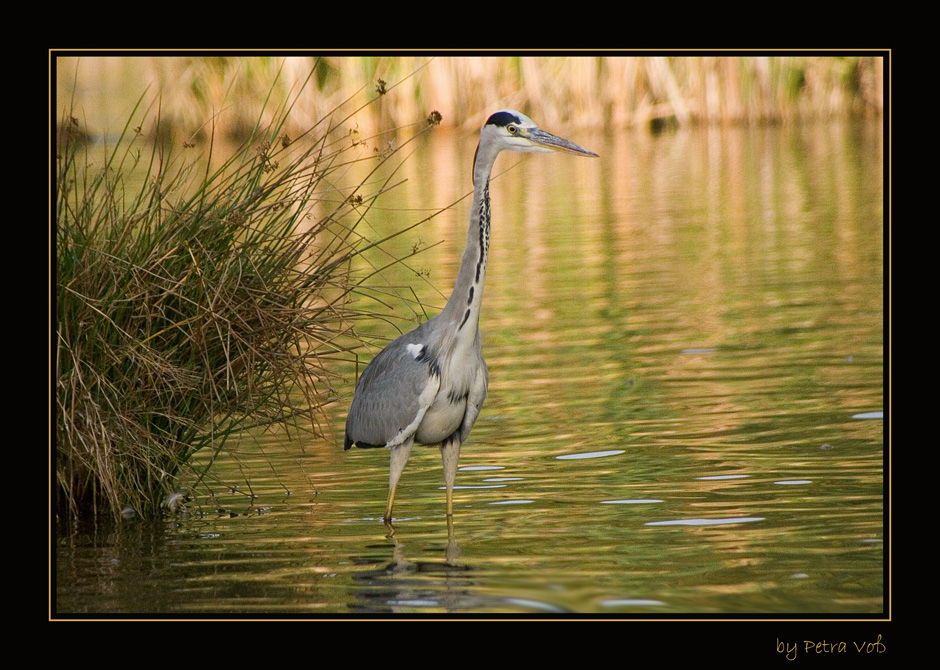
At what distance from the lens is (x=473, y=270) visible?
21.8 feet

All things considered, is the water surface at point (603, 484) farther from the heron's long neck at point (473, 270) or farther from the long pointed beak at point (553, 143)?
the long pointed beak at point (553, 143)

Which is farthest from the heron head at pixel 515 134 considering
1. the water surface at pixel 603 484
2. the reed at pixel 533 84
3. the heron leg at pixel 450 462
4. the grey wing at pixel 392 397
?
the reed at pixel 533 84

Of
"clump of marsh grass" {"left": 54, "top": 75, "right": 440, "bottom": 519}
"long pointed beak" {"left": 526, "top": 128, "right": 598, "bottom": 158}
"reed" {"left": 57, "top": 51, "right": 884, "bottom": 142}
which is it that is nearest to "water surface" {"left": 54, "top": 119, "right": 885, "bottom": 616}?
"clump of marsh grass" {"left": 54, "top": 75, "right": 440, "bottom": 519}

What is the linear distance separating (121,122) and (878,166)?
1678 cm

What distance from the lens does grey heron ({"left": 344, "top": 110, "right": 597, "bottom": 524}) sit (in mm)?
6656

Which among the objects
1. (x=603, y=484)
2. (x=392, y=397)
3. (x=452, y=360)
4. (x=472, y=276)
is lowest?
(x=603, y=484)

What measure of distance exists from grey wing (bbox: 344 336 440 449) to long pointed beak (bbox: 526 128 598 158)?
1336 mm

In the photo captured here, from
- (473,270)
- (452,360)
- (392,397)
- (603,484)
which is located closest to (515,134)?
(473,270)

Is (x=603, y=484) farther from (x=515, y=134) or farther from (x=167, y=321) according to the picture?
(x=167, y=321)

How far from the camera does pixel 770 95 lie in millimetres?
27969

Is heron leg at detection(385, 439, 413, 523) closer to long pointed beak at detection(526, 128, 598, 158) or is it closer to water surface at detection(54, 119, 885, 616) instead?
water surface at detection(54, 119, 885, 616)

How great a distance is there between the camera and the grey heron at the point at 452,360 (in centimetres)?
666

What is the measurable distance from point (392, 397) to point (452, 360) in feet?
1.34

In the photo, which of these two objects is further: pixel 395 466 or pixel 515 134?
pixel 395 466
